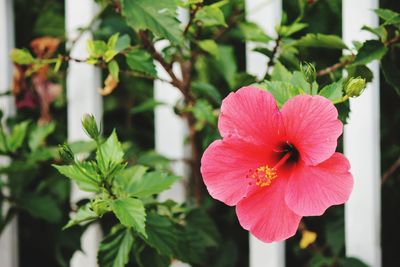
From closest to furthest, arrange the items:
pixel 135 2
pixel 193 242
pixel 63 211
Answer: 1. pixel 135 2
2. pixel 193 242
3. pixel 63 211

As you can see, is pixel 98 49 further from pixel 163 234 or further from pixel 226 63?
pixel 226 63

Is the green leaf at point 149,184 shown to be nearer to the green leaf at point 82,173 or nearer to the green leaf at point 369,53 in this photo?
the green leaf at point 82,173

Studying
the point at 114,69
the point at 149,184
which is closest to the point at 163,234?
the point at 149,184

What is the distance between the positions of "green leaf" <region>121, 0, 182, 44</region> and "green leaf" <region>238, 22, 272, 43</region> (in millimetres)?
216

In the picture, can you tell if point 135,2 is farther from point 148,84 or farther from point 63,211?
point 148,84

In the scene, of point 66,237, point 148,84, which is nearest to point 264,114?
point 66,237

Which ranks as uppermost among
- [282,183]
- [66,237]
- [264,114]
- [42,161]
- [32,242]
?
[264,114]

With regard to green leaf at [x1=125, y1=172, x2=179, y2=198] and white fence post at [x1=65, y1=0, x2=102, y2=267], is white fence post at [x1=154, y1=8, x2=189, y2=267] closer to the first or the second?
white fence post at [x1=65, y1=0, x2=102, y2=267]

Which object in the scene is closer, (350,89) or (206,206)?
(350,89)

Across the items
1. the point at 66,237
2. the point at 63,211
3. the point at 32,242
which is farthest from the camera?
the point at 32,242

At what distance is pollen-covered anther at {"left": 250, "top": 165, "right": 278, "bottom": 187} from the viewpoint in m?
0.83

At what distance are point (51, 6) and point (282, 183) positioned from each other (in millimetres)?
1170

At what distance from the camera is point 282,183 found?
0.86 m

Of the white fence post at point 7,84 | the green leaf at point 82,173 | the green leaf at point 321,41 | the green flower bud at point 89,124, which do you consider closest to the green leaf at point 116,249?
the green leaf at point 82,173
